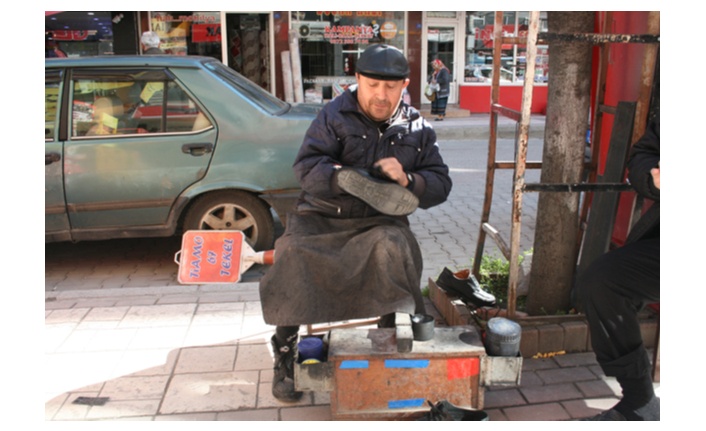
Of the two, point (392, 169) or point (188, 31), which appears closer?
point (392, 169)

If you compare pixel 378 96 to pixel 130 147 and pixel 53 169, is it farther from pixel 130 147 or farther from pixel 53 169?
pixel 53 169

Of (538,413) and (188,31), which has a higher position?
(188,31)

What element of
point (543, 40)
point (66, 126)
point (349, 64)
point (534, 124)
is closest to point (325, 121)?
point (543, 40)

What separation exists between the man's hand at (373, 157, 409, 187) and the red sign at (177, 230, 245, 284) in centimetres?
230

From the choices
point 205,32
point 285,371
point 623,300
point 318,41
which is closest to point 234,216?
point 285,371

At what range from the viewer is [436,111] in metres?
15.4

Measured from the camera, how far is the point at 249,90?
17.7 ft

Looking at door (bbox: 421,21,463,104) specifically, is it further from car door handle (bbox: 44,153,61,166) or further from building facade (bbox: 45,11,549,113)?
car door handle (bbox: 44,153,61,166)

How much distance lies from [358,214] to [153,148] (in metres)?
2.46

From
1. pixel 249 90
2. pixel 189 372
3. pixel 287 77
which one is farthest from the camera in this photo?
pixel 287 77

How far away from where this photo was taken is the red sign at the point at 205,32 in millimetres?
15398

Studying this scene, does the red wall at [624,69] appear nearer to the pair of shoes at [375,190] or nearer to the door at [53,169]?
the pair of shoes at [375,190]

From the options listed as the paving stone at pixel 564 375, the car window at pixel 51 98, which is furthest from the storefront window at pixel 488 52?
the paving stone at pixel 564 375

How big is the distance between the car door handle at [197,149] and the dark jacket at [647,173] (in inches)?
126
